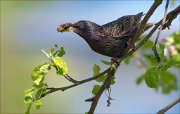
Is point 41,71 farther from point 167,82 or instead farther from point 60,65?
point 167,82

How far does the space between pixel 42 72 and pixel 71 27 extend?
3.7 inches

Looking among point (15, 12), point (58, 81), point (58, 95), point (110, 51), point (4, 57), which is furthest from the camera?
point (15, 12)

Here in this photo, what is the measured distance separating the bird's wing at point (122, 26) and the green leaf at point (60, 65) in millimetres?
196

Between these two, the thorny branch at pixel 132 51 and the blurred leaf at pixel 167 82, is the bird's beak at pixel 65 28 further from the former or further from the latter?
the blurred leaf at pixel 167 82

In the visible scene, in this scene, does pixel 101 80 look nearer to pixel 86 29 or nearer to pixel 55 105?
pixel 86 29

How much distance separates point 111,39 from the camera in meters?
1.08

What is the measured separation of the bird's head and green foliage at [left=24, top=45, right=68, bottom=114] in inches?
1.2

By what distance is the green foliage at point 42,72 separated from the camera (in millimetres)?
875

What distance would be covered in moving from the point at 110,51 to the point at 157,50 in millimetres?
135

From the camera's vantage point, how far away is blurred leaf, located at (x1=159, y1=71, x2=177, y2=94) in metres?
1.46

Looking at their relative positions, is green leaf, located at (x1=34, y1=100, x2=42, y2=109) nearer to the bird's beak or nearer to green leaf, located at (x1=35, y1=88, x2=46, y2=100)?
green leaf, located at (x1=35, y1=88, x2=46, y2=100)

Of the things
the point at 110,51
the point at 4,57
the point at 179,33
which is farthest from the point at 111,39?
the point at 4,57

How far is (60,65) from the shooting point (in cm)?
88

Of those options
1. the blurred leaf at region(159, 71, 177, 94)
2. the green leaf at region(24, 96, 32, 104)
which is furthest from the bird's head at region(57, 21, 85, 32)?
the blurred leaf at region(159, 71, 177, 94)
